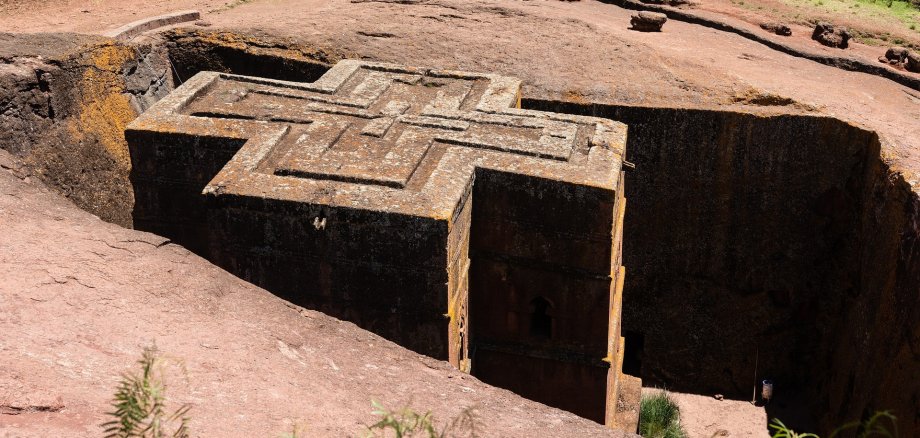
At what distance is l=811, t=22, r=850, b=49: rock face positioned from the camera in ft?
40.4

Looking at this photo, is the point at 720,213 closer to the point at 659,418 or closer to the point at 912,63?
the point at 659,418

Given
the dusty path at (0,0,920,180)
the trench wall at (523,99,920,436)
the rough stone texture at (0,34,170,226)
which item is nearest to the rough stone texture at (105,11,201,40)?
the dusty path at (0,0,920,180)

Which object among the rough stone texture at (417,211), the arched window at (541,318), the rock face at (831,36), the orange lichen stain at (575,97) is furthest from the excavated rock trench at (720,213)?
the rock face at (831,36)

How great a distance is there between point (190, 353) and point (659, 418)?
22.2ft

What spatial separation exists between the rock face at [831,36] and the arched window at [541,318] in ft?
25.2

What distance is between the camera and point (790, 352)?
10.4 metres

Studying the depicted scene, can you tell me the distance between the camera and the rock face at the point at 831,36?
12328mm

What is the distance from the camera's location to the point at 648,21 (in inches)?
482

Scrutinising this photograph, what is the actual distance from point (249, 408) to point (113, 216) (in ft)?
19.8

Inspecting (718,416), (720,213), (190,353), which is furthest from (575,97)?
(190,353)

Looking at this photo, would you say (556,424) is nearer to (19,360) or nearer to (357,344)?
(357,344)

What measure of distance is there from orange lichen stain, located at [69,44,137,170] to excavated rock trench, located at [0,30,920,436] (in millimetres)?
16

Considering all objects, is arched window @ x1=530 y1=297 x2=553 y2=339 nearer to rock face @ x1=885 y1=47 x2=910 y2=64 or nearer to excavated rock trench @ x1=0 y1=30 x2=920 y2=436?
excavated rock trench @ x1=0 y1=30 x2=920 y2=436

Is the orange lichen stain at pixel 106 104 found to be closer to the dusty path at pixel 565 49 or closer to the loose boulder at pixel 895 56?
the dusty path at pixel 565 49
